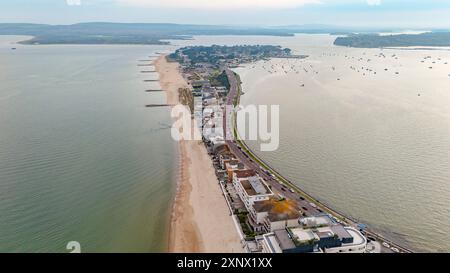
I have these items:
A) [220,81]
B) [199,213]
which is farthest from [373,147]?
Result: [220,81]

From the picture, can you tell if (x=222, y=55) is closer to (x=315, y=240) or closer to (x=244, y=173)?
(x=244, y=173)

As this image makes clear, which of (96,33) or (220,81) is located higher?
(96,33)

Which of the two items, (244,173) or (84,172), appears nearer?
(244,173)

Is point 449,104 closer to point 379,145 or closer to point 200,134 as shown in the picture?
point 379,145

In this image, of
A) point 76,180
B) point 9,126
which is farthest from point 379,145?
point 9,126

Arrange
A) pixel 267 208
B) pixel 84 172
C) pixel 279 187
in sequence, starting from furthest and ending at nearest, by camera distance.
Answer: pixel 84 172 < pixel 279 187 < pixel 267 208

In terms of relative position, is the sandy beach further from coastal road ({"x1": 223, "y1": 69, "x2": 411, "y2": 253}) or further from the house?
coastal road ({"x1": 223, "y1": 69, "x2": 411, "y2": 253})
